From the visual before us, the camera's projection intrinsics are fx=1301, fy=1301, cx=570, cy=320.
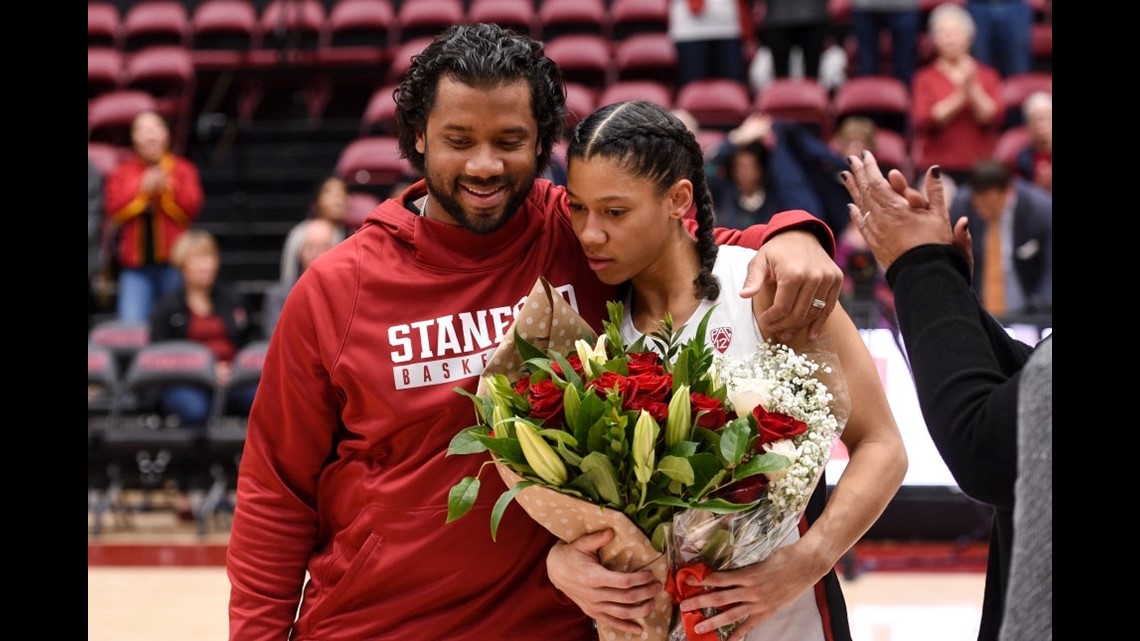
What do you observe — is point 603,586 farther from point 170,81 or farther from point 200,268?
point 170,81

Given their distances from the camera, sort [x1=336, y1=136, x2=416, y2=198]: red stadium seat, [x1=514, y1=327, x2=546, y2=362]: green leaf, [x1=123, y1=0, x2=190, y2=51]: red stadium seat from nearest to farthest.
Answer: [x1=514, y1=327, x2=546, y2=362]: green leaf < [x1=336, y1=136, x2=416, y2=198]: red stadium seat < [x1=123, y1=0, x2=190, y2=51]: red stadium seat

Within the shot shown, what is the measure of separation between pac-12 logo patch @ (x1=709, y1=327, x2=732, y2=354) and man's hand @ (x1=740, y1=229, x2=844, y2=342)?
63 mm

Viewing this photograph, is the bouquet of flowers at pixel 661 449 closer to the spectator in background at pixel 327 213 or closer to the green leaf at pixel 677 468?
the green leaf at pixel 677 468

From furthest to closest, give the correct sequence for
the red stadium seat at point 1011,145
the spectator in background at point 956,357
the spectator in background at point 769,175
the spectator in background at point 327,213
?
1. the red stadium seat at point 1011,145
2. the spectator in background at point 327,213
3. the spectator in background at point 769,175
4. the spectator in background at point 956,357

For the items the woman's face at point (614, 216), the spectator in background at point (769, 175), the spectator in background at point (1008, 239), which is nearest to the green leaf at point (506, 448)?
the woman's face at point (614, 216)

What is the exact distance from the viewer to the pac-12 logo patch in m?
2.14

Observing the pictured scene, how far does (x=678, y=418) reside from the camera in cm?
178

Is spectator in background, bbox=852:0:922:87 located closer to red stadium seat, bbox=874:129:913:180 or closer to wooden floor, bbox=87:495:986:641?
red stadium seat, bbox=874:129:913:180

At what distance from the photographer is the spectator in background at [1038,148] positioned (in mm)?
7199

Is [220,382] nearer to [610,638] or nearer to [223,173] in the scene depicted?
[223,173]

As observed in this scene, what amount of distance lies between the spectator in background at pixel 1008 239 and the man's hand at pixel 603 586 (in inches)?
192

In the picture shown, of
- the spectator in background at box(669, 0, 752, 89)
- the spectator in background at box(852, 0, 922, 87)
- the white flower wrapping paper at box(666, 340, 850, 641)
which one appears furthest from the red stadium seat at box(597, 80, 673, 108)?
the white flower wrapping paper at box(666, 340, 850, 641)

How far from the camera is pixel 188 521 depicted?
289 inches

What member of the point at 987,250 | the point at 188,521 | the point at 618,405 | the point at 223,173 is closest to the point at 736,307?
the point at 618,405
